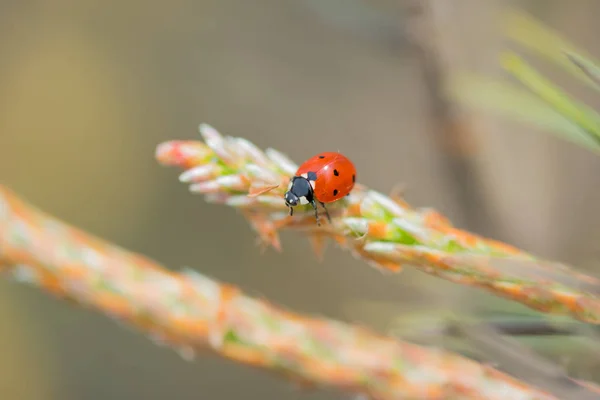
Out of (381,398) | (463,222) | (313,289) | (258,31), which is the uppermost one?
(258,31)

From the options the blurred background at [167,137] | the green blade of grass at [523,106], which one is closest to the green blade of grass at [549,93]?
the green blade of grass at [523,106]

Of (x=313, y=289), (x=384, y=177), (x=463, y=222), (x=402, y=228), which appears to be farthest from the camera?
(x=313, y=289)

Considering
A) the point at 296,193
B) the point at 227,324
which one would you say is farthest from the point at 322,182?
the point at 227,324

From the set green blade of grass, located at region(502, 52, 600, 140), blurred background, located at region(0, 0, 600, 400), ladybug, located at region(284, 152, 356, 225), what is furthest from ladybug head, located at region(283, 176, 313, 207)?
blurred background, located at region(0, 0, 600, 400)

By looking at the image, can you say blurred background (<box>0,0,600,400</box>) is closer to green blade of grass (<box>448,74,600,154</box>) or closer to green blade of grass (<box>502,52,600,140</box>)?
green blade of grass (<box>448,74,600,154</box>)

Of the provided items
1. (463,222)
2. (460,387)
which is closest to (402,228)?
(460,387)

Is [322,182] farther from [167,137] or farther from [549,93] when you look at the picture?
[167,137]

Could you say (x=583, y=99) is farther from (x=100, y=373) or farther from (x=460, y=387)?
(x=100, y=373)
